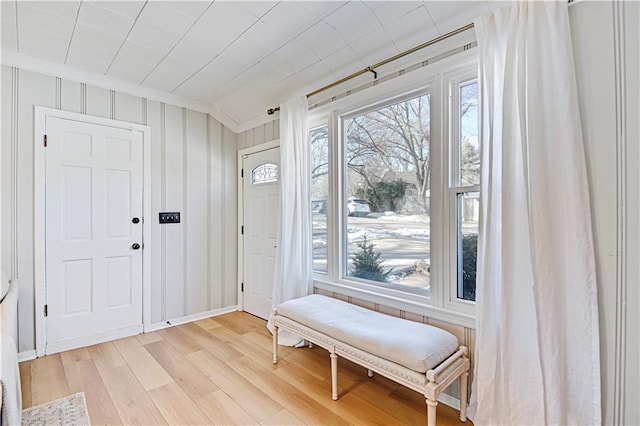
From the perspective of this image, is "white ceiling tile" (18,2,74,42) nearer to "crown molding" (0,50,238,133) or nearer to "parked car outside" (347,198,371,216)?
"crown molding" (0,50,238,133)

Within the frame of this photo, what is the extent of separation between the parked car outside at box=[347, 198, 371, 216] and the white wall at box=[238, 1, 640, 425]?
1439 mm

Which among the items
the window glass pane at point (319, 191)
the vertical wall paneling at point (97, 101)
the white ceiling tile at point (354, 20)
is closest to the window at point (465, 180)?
the white ceiling tile at point (354, 20)

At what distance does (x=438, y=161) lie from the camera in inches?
80.7

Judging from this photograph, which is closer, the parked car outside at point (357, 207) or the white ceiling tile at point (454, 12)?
the white ceiling tile at point (454, 12)

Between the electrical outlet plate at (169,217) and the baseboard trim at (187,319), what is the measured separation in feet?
3.53

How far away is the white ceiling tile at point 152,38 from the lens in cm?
218

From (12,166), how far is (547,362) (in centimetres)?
387

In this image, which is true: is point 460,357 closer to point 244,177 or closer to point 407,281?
point 407,281

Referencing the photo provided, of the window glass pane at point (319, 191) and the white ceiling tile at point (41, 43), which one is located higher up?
the white ceiling tile at point (41, 43)

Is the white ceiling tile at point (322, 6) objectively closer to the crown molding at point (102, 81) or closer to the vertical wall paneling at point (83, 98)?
the crown molding at point (102, 81)

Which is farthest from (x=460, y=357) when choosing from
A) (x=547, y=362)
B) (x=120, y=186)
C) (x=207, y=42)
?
(x=120, y=186)

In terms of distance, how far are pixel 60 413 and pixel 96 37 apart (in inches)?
99.3

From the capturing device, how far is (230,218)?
12.7 feet

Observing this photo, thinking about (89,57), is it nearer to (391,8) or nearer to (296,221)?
(296,221)
